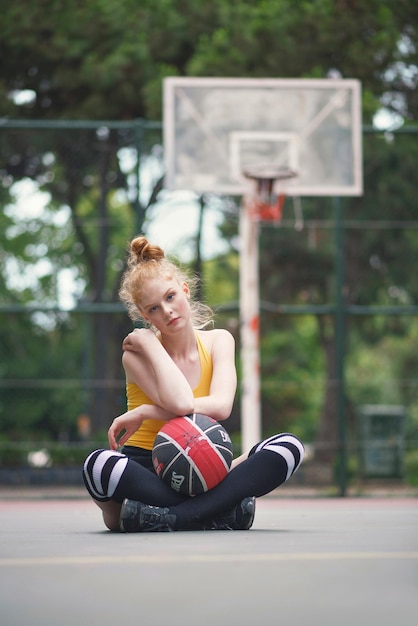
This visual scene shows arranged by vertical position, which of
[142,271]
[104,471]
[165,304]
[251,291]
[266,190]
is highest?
[266,190]

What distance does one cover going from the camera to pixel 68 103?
18.2 metres

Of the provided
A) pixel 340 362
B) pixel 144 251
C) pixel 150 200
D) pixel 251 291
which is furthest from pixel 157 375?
pixel 150 200

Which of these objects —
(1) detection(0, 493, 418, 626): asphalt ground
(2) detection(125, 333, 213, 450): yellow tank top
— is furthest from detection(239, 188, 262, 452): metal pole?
(1) detection(0, 493, 418, 626): asphalt ground

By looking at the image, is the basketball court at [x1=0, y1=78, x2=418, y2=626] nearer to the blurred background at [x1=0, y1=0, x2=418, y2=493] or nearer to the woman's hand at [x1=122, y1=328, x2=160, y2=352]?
the woman's hand at [x1=122, y1=328, x2=160, y2=352]

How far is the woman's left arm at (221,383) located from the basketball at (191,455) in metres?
0.09

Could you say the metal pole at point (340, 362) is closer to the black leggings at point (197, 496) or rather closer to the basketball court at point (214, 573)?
the basketball court at point (214, 573)

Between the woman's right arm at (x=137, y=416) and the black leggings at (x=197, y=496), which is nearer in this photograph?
the black leggings at (x=197, y=496)

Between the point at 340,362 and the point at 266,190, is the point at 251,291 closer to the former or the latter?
the point at 266,190

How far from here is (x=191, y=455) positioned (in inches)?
164

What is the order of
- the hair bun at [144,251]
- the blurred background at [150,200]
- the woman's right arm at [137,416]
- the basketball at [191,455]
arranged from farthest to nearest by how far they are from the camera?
the blurred background at [150,200]
the hair bun at [144,251]
the woman's right arm at [137,416]
the basketball at [191,455]

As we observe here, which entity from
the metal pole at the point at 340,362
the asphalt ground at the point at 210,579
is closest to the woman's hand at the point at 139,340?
the asphalt ground at the point at 210,579

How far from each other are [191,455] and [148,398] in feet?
1.23

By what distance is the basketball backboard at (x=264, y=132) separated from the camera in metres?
11.1

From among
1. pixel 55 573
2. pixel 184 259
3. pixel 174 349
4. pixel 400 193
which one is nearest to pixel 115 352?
pixel 184 259
